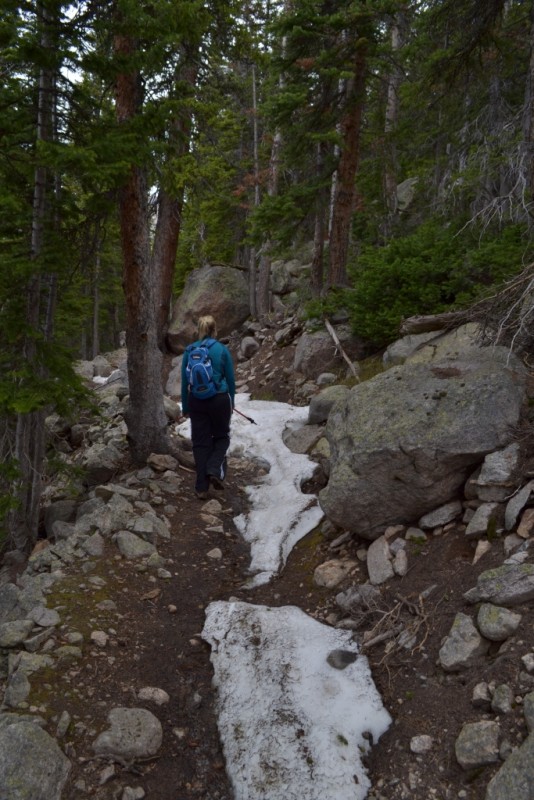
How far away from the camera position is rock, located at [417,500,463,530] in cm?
486

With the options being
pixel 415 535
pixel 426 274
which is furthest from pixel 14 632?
pixel 426 274

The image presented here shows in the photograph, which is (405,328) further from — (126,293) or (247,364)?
(247,364)

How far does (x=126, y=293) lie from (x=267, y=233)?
692 cm

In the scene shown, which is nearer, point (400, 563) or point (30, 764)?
point (30, 764)

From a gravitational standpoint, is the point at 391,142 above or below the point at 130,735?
above

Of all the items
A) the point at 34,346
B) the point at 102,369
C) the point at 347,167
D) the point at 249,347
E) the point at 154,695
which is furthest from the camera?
the point at 102,369

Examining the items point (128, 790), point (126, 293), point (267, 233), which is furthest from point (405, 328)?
point (128, 790)

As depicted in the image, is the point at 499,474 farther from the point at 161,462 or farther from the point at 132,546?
the point at 161,462

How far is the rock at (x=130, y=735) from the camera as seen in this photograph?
3359 millimetres

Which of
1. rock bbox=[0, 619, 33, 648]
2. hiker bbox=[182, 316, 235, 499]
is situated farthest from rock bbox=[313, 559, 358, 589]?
rock bbox=[0, 619, 33, 648]

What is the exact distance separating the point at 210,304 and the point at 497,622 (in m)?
16.0

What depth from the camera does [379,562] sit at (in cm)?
486

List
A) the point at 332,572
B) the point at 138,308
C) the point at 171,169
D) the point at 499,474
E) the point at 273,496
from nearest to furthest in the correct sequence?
the point at 499,474, the point at 332,572, the point at 273,496, the point at 138,308, the point at 171,169

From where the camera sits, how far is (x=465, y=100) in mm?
12922
